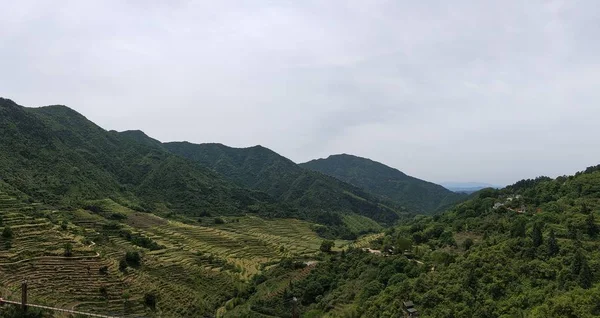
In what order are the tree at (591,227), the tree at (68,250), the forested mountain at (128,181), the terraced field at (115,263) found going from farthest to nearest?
the forested mountain at (128,181) < the tree at (68,250) < the terraced field at (115,263) < the tree at (591,227)

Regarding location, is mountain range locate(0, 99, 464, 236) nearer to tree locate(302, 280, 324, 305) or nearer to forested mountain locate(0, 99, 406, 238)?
forested mountain locate(0, 99, 406, 238)

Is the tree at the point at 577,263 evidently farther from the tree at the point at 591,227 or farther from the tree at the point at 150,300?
the tree at the point at 150,300

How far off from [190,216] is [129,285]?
6914cm

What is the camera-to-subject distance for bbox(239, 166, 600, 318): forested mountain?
25.8 m

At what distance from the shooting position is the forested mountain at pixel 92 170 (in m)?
83.1

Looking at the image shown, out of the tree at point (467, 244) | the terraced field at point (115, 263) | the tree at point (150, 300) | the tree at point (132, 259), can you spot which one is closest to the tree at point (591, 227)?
the tree at point (467, 244)

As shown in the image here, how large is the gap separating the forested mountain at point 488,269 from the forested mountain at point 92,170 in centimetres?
5555

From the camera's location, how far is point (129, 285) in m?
40.5

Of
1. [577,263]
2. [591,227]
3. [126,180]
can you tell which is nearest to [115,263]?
[577,263]

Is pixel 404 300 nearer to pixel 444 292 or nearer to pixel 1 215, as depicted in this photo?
pixel 444 292

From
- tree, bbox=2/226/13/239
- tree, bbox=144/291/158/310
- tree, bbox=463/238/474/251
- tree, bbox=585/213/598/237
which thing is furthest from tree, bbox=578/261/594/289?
tree, bbox=2/226/13/239

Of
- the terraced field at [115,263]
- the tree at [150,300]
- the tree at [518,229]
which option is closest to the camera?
the tree at [518,229]

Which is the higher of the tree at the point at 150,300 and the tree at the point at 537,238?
the tree at the point at 537,238

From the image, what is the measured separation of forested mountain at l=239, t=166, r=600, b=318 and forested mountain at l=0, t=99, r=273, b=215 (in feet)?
182
